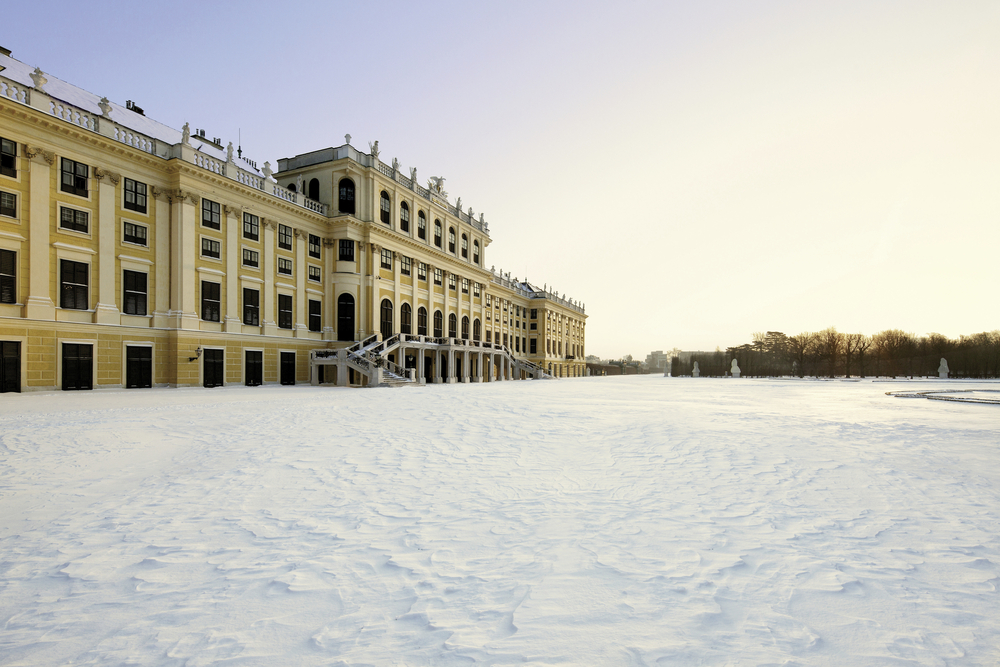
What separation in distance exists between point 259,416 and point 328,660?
12170 millimetres

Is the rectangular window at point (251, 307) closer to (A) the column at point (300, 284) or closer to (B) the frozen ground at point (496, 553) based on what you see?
(A) the column at point (300, 284)

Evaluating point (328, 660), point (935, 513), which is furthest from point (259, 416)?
point (935, 513)

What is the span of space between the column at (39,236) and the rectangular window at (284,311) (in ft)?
43.2

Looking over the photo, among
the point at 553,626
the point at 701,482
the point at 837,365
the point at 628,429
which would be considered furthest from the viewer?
the point at 837,365

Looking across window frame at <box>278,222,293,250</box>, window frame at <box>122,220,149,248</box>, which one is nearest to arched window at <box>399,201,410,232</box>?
window frame at <box>278,222,293,250</box>

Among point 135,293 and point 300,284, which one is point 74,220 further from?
point 300,284

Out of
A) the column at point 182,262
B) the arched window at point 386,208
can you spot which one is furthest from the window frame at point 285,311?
the arched window at point 386,208

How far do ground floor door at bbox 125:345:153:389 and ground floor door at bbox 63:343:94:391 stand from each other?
5.35ft

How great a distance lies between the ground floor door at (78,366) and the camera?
79.6ft

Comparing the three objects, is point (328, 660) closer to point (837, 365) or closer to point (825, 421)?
point (825, 421)

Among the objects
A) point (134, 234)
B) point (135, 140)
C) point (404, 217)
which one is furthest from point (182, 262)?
point (404, 217)

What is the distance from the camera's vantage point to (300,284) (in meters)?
37.1

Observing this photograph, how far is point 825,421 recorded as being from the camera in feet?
45.4

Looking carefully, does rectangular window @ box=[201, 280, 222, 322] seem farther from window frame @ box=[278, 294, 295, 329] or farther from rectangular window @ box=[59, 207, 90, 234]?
rectangular window @ box=[59, 207, 90, 234]
